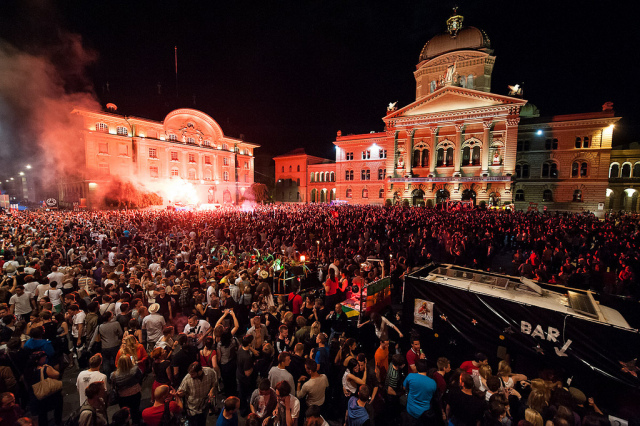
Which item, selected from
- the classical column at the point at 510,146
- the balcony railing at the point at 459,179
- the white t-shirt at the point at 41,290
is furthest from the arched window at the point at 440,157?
the white t-shirt at the point at 41,290

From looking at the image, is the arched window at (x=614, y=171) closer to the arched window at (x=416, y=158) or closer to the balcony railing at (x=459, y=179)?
the balcony railing at (x=459, y=179)

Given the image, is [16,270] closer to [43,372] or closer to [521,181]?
[43,372]

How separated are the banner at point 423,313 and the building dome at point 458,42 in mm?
44614

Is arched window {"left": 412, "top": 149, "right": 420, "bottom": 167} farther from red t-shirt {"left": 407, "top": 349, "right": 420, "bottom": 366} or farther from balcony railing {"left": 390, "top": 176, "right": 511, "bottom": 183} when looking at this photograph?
red t-shirt {"left": 407, "top": 349, "right": 420, "bottom": 366}

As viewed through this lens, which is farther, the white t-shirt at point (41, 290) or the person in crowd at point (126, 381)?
the white t-shirt at point (41, 290)

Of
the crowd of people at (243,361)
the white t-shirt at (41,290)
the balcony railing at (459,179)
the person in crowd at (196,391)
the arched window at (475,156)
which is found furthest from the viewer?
the arched window at (475,156)

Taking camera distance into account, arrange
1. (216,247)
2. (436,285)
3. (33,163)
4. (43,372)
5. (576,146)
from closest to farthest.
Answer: (43,372) → (436,285) → (216,247) → (576,146) → (33,163)

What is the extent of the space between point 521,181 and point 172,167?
53411 mm

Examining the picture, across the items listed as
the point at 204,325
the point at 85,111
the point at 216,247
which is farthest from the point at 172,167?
the point at 204,325

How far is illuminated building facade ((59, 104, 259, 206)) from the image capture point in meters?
38.1

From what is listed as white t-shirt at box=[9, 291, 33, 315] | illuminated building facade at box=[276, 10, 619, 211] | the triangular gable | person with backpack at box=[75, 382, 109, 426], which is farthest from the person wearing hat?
the triangular gable

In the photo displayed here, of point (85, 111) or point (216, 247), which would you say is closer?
point (216, 247)

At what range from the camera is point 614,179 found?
3544 centimetres

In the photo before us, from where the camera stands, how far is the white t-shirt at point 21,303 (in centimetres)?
603
